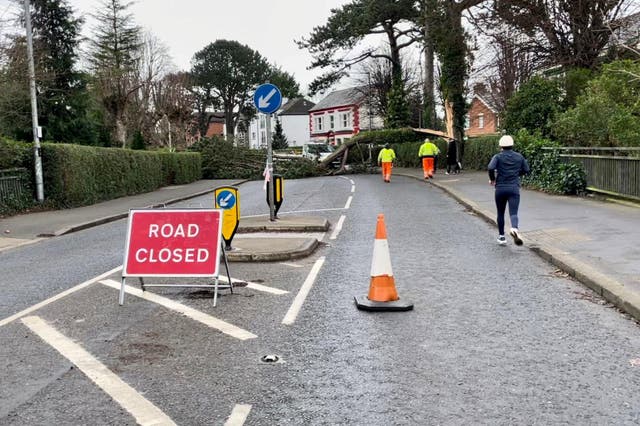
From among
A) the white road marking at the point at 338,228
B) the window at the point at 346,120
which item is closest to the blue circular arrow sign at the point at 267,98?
the white road marking at the point at 338,228

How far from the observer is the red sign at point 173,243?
7086 mm

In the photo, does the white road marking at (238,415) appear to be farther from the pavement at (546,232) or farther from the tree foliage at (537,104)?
the tree foliage at (537,104)

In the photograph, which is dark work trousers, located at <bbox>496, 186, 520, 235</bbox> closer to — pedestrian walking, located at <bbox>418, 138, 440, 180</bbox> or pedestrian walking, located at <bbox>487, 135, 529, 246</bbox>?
pedestrian walking, located at <bbox>487, 135, 529, 246</bbox>

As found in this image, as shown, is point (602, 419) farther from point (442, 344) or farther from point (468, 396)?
point (442, 344)

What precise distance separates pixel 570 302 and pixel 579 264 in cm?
171

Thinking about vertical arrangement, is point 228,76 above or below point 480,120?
above

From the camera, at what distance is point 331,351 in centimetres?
517

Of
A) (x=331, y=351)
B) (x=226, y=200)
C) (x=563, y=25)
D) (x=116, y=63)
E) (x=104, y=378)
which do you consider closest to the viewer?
(x=104, y=378)

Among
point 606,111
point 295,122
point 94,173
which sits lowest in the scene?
point 94,173

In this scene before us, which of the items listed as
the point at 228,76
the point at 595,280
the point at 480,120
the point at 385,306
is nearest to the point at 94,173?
the point at 385,306

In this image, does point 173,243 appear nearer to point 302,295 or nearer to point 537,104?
point 302,295

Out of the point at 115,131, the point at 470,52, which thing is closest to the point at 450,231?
the point at 470,52

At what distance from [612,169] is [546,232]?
17.6ft

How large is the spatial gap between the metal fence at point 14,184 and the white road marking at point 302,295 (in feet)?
41.5
